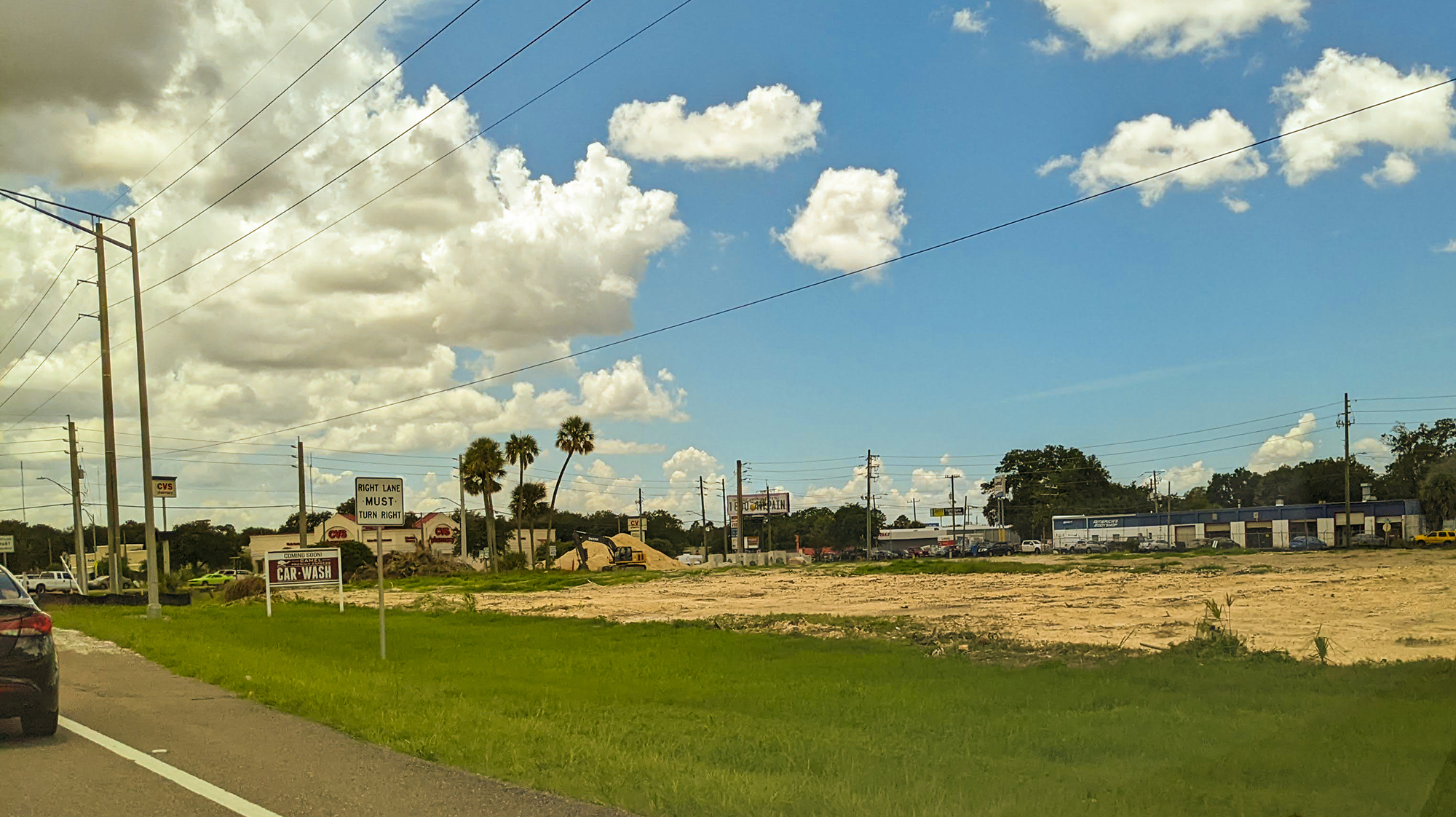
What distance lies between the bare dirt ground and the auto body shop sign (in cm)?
552

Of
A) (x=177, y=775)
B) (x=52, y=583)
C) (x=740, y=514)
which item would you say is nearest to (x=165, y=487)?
(x=52, y=583)

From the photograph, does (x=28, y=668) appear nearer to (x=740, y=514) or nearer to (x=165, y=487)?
(x=165, y=487)

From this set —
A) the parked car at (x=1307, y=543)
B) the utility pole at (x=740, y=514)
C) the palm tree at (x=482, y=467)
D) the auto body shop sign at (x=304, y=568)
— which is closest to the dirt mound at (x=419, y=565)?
the palm tree at (x=482, y=467)

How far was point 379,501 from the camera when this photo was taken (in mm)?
19297

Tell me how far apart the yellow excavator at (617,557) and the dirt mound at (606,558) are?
18.5 inches

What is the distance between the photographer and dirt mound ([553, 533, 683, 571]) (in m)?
104

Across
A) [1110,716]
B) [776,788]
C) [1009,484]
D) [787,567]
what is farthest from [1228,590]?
[1009,484]

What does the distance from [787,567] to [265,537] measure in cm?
6966

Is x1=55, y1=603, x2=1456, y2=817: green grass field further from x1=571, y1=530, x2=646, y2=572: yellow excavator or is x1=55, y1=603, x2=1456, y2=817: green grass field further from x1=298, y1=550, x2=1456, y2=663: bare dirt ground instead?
x1=571, y1=530, x2=646, y2=572: yellow excavator

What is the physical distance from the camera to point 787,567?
95.6 metres

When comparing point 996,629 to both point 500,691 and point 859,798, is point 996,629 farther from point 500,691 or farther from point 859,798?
point 859,798

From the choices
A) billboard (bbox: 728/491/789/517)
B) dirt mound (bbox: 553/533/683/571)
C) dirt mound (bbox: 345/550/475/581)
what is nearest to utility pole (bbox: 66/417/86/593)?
dirt mound (bbox: 345/550/475/581)

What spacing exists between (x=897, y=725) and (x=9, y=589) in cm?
1015

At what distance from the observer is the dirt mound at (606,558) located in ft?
341
